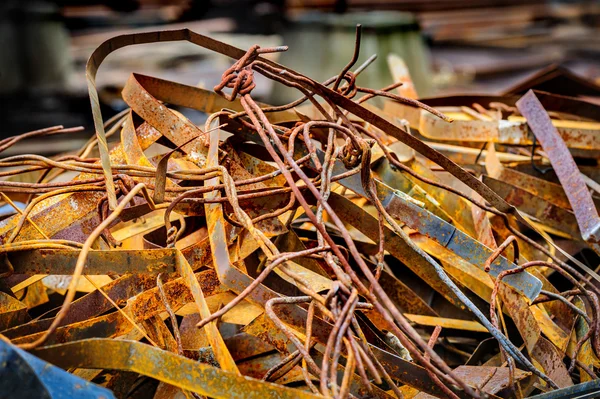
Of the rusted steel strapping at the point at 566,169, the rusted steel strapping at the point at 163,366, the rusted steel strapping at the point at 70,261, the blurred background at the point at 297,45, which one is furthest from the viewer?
the blurred background at the point at 297,45

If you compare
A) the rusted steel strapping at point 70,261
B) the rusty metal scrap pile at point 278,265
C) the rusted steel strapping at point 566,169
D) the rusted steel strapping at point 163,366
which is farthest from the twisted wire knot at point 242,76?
the rusted steel strapping at point 566,169

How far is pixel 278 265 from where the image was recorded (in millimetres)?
1016

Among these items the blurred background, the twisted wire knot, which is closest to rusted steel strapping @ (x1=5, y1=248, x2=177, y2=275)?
the twisted wire knot

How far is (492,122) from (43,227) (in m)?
1.21

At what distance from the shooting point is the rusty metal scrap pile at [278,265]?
A: 0.96 m

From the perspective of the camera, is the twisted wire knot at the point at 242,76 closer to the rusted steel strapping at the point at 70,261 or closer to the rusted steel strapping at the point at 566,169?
the rusted steel strapping at the point at 70,261

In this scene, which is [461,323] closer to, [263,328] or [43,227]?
[263,328]

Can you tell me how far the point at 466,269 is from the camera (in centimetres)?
143

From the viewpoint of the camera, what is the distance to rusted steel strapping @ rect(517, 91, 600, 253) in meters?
1.42

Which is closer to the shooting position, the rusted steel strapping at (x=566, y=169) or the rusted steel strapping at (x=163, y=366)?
the rusted steel strapping at (x=163, y=366)

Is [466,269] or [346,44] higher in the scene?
[346,44]

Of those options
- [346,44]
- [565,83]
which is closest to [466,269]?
[565,83]

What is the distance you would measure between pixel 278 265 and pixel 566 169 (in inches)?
36.6

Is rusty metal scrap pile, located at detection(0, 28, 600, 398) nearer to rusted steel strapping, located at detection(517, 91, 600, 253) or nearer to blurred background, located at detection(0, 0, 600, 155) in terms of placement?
rusted steel strapping, located at detection(517, 91, 600, 253)
